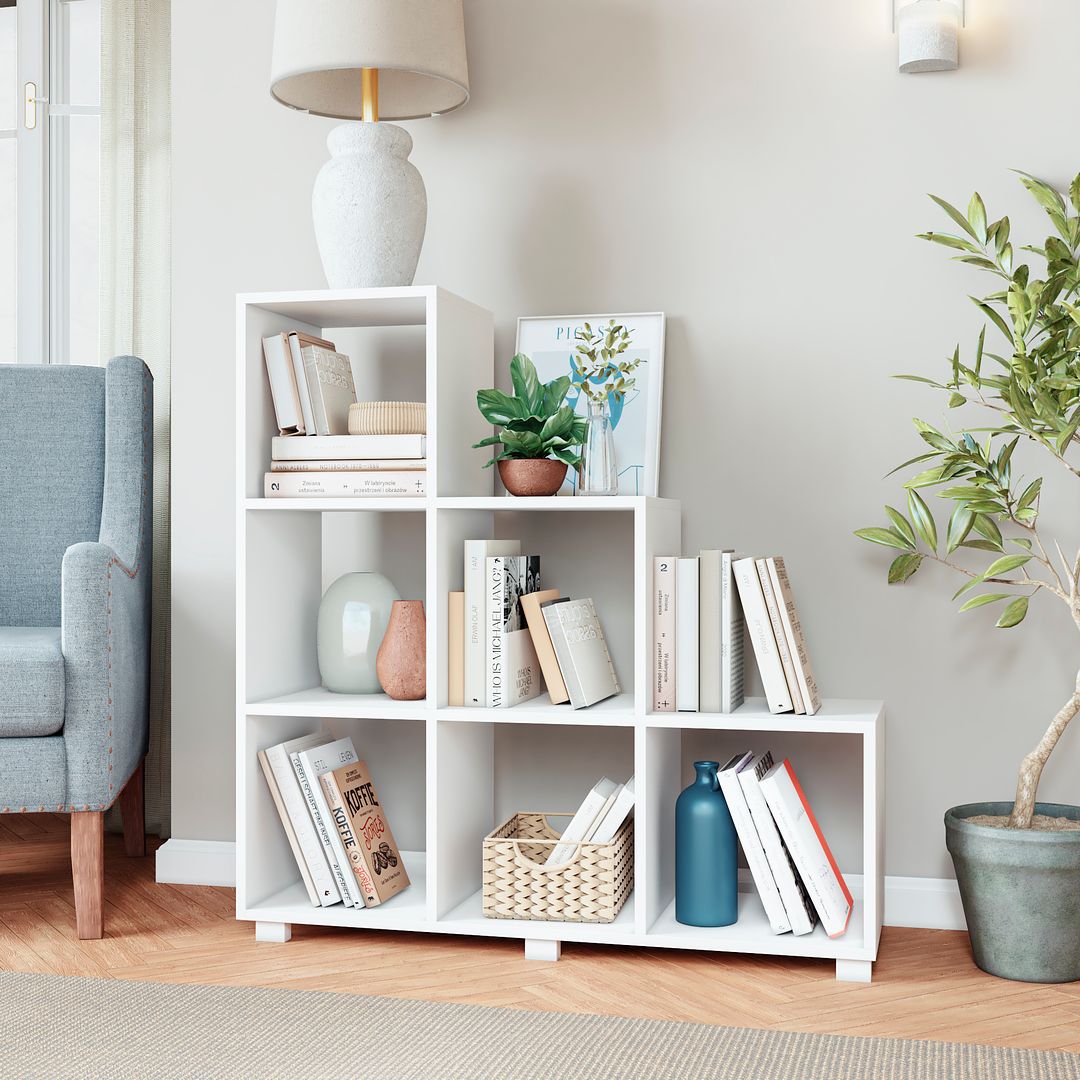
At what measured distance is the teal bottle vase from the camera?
2.03 meters

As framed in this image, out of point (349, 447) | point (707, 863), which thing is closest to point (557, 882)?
point (707, 863)

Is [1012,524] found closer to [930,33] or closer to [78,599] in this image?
[930,33]

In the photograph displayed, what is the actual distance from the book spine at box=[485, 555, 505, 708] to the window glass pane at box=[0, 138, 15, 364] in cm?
177

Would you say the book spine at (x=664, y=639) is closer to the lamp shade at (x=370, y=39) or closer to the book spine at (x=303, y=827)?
the book spine at (x=303, y=827)

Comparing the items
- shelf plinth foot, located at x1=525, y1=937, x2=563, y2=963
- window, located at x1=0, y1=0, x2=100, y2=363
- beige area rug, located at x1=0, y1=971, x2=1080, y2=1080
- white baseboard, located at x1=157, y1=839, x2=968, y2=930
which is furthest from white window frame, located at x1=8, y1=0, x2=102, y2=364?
white baseboard, located at x1=157, y1=839, x2=968, y2=930

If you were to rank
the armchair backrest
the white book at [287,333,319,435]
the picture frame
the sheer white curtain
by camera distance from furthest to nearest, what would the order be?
the sheer white curtain < the armchair backrest < the picture frame < the white book at [287,333,319,435]

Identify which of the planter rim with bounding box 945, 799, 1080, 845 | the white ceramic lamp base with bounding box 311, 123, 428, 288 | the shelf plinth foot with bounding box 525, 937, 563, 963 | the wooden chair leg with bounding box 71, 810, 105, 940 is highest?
the white ceramic lamp base with bounding box 311, 123, 428, 288

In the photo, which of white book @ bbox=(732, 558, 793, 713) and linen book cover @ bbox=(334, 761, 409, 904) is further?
linen book cover @ bbox=(334, 761, 409, 904)

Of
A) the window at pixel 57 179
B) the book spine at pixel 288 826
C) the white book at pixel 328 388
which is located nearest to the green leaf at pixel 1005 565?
the white book at pixel 328 388

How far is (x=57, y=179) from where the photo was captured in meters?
3.16

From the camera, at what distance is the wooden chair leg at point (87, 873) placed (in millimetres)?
2123

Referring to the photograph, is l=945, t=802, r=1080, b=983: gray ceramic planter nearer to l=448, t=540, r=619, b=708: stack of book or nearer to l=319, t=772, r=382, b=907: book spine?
l=448, t=540, r=619, b=708: stack of book

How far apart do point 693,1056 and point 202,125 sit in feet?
6.64

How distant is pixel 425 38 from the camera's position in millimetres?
2162
